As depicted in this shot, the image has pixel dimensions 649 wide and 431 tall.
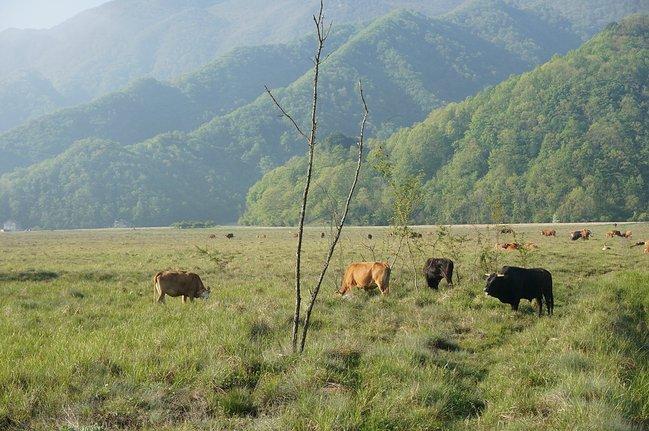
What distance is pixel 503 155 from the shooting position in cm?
13625

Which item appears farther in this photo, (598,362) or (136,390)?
(598,362)

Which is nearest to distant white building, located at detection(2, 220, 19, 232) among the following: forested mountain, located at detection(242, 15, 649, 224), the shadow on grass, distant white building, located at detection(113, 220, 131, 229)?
distant white building, located at detection(113, 220, 131, 229)

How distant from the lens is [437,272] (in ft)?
53.0

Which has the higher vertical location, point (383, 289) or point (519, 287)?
point (519, 287)

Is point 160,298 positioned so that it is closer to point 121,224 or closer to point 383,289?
point 383,289

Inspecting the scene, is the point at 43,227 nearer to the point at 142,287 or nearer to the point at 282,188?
the point at 282,188

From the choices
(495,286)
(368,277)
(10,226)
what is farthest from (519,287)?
(10,226)

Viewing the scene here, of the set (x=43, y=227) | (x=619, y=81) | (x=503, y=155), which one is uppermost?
(x=619, y=81)

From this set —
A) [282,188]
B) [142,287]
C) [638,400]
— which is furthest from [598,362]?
[282,188]

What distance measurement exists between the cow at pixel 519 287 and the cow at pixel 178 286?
7.14m

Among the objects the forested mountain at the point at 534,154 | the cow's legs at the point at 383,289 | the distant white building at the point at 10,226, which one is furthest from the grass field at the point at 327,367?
the distant white building at the point at 10,226

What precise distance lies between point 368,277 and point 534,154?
13354cm

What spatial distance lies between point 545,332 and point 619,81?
164285 millimetres

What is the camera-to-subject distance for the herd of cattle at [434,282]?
12.5 metres
